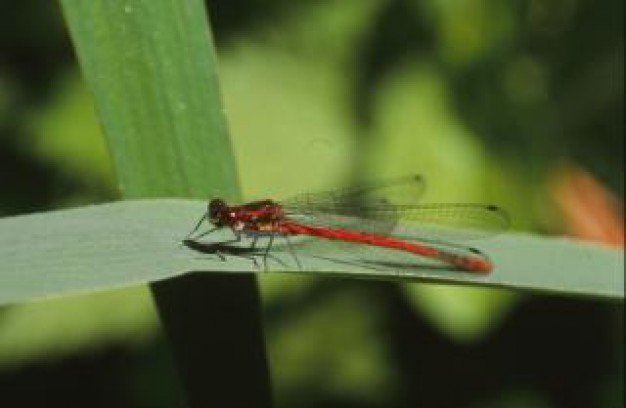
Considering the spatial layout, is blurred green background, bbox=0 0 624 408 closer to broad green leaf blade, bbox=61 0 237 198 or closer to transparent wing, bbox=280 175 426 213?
transparent wing, bbox=280 175 426 213

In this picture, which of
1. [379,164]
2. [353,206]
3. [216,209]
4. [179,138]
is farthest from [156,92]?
[379,164]

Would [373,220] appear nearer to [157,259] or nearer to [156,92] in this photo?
[156,92]

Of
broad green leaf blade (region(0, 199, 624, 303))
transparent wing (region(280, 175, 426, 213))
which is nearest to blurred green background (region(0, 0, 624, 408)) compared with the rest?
transparent wing (region(280, 175, 426, 213))

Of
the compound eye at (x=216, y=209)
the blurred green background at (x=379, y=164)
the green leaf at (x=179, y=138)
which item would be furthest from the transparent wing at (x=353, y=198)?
the green leaf at (x=179, y=138)

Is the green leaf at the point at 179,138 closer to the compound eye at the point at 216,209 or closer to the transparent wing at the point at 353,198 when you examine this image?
the compound eye at the point at 216,209

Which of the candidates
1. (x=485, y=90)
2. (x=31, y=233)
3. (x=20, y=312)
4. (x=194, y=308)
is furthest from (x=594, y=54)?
(x=31, y=233)

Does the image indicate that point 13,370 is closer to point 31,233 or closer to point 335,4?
point 335,4
